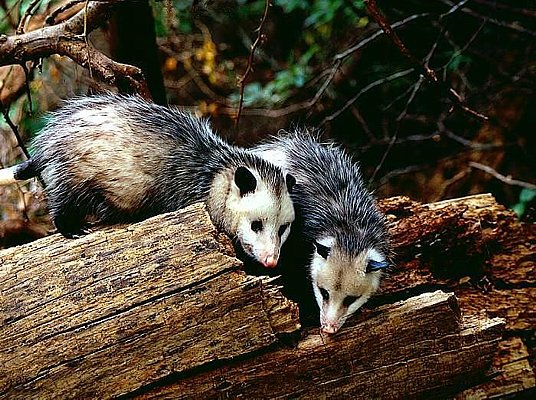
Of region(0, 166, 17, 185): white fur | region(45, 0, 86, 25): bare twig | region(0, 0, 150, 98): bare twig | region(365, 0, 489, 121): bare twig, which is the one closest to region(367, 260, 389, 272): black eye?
region(365, 0, 489, 121): bare twig

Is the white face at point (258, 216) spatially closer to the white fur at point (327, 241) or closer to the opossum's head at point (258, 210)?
the opossum's head at point (258, 210)

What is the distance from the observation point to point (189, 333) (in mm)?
2133

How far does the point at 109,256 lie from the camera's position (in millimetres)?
2221

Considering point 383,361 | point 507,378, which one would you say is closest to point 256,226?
point 383,361

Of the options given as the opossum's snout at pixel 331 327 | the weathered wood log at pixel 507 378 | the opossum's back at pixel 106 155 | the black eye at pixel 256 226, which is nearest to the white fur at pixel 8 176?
the opossum's back at pixel 106 155

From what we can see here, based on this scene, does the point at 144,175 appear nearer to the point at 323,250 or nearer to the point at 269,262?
the point at 269,262

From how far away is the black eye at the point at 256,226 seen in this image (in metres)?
2.51

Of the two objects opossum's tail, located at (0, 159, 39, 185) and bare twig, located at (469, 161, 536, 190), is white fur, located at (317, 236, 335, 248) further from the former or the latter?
bare twig, located at (469, 161, 536, 190)

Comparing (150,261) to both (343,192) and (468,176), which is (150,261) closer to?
(343,192)

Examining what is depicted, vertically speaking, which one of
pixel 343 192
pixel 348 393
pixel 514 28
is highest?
pixel 514 28

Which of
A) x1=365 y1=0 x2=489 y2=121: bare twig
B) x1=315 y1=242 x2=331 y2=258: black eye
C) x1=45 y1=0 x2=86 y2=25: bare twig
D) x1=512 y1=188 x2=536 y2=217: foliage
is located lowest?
x1=512 y1=188 x2=536 y2=217: foliage

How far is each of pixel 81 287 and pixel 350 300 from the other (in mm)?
882

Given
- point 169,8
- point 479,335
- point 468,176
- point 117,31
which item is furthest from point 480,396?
point 468,176

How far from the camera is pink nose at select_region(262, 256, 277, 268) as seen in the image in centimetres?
239
